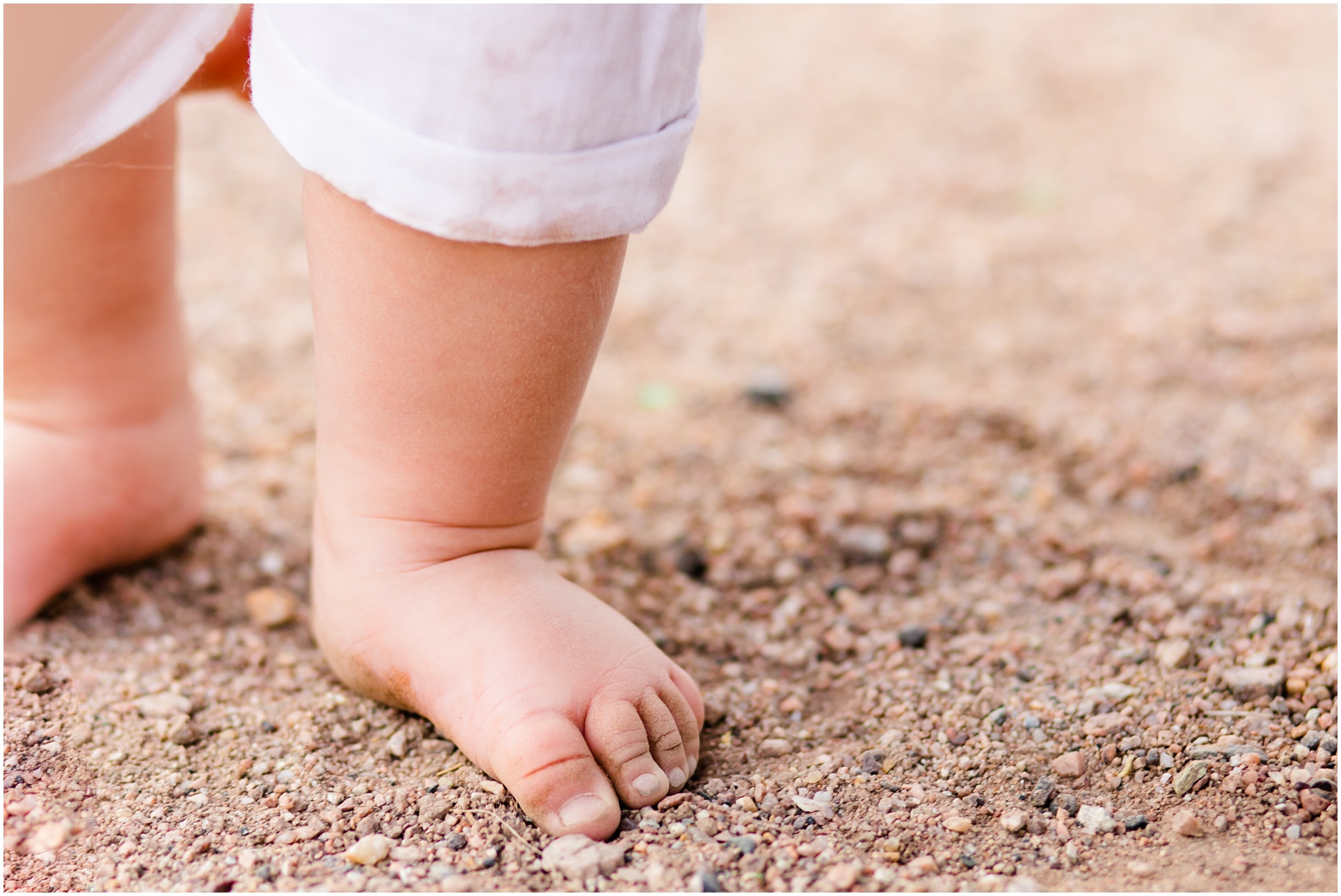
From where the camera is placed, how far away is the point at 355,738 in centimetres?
97

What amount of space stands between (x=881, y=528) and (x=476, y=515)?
1.84 feet

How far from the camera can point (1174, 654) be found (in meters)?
1.03

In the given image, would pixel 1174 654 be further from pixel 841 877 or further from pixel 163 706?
pixel 163 706

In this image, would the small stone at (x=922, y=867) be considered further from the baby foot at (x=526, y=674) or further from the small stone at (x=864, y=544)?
the small stone at (x=864, y=544)

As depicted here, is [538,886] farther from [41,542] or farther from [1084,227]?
[1084,227]

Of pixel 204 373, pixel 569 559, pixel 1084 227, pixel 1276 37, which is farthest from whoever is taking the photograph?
pixel 1276 37

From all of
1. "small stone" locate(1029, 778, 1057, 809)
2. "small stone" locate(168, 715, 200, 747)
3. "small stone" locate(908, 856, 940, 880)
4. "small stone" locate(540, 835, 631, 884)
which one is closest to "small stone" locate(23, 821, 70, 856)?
"small stone" locate(168, 715, 200, 747)

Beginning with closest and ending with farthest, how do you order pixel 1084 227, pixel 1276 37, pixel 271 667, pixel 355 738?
pixel 355 738, pixel 271 667, pixel 1084 227, pixel 1276 37

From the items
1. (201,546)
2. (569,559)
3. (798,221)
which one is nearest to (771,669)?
(569,559)

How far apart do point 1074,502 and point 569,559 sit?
0.60 meters

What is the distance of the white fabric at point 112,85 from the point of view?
2.83 feet

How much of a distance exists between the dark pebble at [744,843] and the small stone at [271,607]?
56 centimetres

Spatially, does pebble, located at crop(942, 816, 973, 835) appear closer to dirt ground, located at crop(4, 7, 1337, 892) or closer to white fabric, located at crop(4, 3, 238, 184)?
dirt ground, located at crop(4, 7, 1337, 892)

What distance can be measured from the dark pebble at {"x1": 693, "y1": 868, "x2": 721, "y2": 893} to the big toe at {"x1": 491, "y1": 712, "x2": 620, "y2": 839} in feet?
0.28
